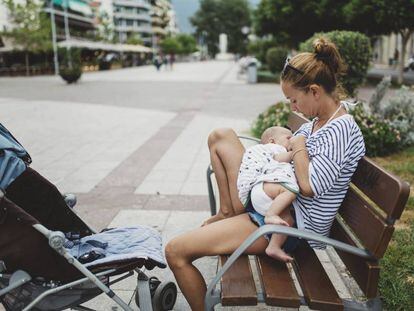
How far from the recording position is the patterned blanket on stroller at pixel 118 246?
2408 mm

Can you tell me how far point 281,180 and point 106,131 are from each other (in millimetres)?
8078

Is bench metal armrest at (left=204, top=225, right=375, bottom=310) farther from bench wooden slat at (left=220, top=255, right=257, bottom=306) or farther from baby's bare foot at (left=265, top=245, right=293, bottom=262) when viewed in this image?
baby's bare foot at (left=265, top=245, right=293, bottom=262)

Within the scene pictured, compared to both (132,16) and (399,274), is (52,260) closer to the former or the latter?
(399,274)

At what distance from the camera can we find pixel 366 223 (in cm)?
223

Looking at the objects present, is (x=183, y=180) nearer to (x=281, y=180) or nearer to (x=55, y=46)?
(x=281, y=180)

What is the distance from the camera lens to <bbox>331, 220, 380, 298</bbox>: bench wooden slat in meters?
2.11

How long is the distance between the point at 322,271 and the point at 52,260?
135cm

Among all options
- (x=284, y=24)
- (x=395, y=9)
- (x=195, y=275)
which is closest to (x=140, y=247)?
(x=195, y=275)

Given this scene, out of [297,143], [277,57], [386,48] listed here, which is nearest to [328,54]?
[297,143]

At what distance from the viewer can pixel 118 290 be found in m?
3.20

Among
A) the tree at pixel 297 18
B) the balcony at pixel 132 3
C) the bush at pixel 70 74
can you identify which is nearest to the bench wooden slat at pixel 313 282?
the tree at pixel 297 18

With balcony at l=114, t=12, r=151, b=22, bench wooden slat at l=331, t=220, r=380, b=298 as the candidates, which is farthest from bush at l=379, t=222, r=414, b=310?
balcony at l=114, t=12, r=151, b=22

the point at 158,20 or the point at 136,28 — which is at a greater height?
the point at 158,20

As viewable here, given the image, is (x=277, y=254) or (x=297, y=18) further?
(x=297, y=18)
